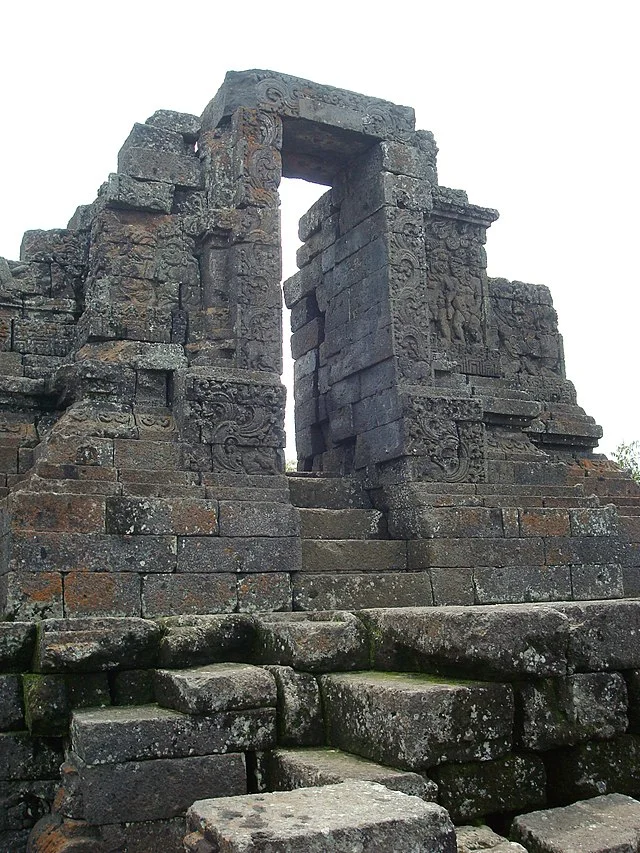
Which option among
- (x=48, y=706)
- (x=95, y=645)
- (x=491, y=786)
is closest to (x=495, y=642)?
(x=491, y=786)

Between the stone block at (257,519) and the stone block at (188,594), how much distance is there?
414 millimetres

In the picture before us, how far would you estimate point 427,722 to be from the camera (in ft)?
13.8

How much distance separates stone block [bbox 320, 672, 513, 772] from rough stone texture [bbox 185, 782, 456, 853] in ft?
1.54

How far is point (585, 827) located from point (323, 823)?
4.14ft

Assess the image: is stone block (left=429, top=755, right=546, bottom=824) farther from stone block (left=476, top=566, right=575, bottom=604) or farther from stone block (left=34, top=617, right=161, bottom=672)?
stone block (left=476, top=566, right=575, bottom=604)

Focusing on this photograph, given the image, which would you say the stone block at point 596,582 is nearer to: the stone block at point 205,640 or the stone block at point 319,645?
the stone block at point 319,645

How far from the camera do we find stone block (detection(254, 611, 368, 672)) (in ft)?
17.1

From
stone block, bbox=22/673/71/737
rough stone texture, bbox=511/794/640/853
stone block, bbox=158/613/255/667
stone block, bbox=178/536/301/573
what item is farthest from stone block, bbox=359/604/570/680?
stone block, bbox=178/536/301/573

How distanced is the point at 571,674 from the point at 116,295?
5754mm

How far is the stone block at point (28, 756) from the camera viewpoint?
543cm

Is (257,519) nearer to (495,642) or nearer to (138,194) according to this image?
(138,194)

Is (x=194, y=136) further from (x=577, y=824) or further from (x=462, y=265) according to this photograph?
(x=577, y=824)

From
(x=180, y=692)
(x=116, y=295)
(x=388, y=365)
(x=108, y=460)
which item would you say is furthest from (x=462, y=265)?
(x=180, y=692)

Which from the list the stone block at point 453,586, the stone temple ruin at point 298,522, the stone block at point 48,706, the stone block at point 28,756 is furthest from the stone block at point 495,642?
the stone block at point 453,586
